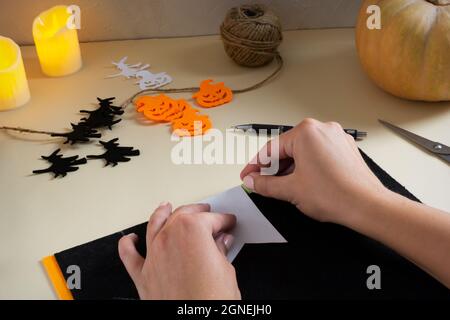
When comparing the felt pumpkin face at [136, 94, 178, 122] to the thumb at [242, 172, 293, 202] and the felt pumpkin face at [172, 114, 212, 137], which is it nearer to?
the felt pumpkin face at [172, 114, 212, 137]

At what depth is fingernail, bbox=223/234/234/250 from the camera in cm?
Result: 60

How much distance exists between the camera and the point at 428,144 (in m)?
0.76

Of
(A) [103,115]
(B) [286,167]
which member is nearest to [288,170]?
(B) [286,167]

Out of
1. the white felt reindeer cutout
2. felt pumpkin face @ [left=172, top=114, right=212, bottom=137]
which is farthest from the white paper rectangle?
the white felt reindeer cutout

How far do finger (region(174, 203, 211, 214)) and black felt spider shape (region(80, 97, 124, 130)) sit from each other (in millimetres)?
262

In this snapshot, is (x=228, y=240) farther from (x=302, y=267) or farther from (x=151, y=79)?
(x=151, y=79)

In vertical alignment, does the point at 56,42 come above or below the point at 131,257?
above

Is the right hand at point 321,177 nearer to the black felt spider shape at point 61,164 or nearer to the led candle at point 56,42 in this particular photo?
the black felt spider shape at point 61,164

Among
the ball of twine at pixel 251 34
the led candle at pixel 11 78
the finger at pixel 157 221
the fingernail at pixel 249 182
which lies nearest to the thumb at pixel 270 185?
the fingernail at pixel 249 182

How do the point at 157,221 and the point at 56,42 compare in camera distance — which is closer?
the point at 157,221

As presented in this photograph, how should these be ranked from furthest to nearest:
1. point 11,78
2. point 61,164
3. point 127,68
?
point 127,68 < point 11,78 < point 61,164

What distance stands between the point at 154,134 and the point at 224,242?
0.90ft

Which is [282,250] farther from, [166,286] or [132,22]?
[132,22]

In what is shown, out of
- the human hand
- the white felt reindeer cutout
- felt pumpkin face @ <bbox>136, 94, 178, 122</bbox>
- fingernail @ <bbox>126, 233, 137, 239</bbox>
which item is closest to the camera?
the human hand
